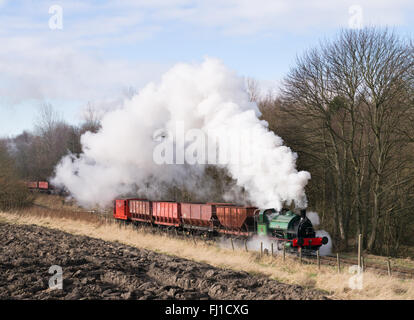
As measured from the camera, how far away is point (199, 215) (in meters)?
23.5

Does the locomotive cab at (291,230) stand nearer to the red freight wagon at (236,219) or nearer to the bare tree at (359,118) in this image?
the red freight wagon at (236,219)

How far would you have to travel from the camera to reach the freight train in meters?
17.9

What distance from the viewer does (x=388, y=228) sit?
2766 centimetres

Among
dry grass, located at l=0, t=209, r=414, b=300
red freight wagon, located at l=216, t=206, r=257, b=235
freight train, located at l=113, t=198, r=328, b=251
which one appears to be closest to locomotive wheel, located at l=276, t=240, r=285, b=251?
freight train, located at l=113, t=198, r=328, b=251

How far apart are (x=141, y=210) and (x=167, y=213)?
3.40 m

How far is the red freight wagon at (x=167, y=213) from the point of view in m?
25.5

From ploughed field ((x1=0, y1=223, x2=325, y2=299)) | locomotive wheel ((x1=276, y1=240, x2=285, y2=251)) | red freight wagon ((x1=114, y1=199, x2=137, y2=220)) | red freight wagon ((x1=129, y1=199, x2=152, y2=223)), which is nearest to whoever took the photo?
ploughed field ((x1=0, y1=223, x2=325, y2=299))

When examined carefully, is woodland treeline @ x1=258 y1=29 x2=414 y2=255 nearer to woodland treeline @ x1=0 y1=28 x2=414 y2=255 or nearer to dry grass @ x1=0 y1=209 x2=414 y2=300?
woodland treeline @ x1=0 y1=28 x2=414 y2=255

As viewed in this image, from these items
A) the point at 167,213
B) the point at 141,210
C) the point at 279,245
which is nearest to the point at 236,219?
the point at 279,245

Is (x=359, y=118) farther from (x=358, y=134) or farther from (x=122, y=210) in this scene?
(x=122, y=210)

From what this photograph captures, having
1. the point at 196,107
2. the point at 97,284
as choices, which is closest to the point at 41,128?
the point at 196,107

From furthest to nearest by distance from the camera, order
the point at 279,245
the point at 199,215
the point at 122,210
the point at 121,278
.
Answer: the point at 122,210, the point at 199,215, the point at 279,245, the point at 121,278

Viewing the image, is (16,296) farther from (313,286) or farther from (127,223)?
(127,223)

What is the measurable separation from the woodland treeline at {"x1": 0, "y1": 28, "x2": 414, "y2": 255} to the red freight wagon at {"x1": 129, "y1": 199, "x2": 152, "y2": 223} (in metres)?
6.20
